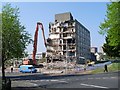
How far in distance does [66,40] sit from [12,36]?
92753mm

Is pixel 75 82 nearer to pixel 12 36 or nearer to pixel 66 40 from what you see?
pixel 12 36

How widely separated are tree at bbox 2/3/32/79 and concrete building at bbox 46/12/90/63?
7888 centimetres

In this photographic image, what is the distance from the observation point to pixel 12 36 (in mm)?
26781

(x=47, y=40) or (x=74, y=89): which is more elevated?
(x=47, y=40)

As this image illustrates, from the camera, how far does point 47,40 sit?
397 feet

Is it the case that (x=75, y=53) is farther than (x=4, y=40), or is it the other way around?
(x=75, y=53)

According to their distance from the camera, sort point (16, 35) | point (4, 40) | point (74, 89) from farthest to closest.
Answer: point (16, 35) < point (4, 40) < point (74, 89)

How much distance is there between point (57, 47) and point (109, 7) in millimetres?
87752

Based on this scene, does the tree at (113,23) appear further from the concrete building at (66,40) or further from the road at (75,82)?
the concrete building at (66,40)

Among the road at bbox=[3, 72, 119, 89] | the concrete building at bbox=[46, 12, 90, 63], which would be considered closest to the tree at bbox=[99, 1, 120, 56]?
the road at bbox=[3, 72, 119, 89]

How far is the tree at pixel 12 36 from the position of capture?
25.7m

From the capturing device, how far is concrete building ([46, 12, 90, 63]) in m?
114

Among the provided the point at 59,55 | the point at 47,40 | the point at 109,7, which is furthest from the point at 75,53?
the point at 109,7

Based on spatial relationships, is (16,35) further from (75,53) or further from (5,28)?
(75,53)
